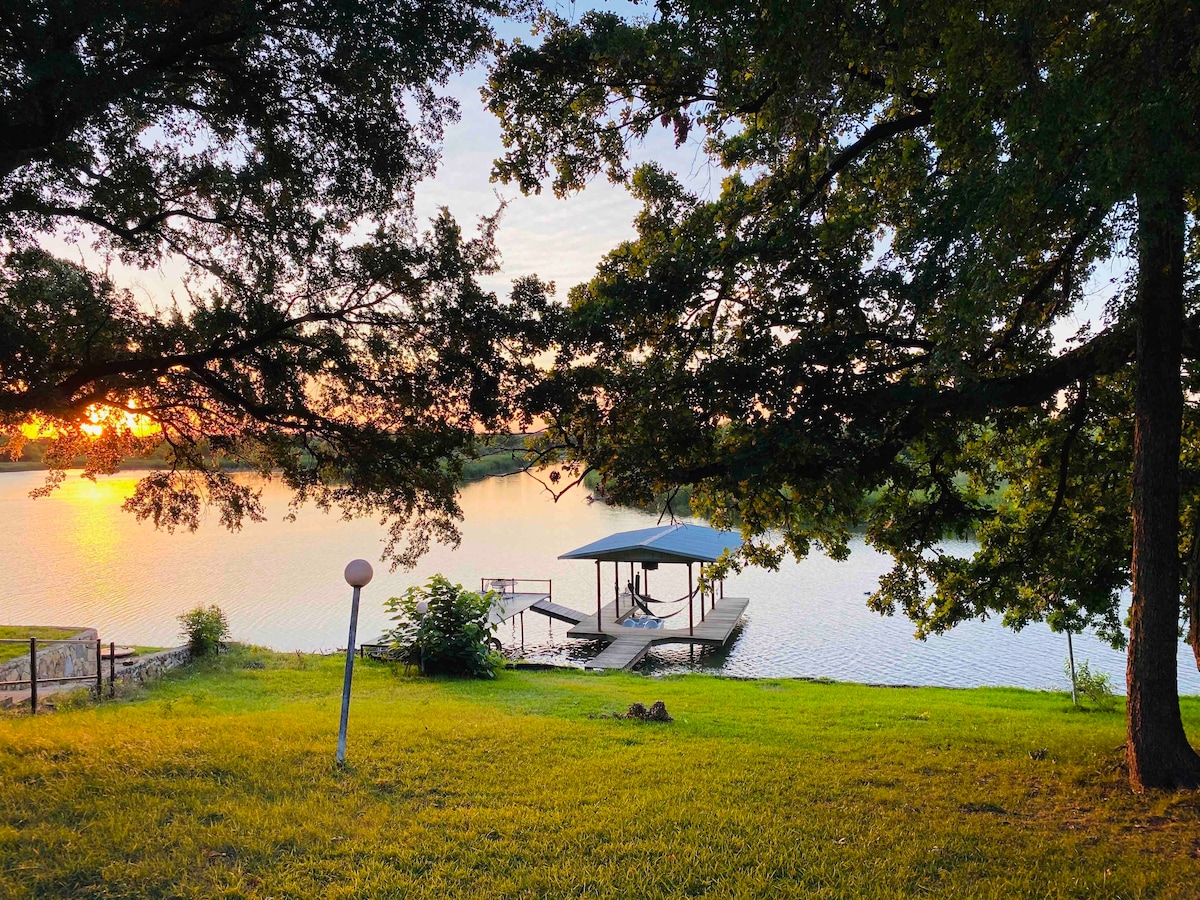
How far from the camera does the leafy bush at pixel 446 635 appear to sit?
14.6m

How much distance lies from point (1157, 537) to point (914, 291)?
114 inches

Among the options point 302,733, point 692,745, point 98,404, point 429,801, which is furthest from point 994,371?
point 98,404

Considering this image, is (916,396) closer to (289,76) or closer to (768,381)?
(768,381)

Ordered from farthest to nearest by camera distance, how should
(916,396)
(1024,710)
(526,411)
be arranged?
(1024,710), (526,411), (916,396)

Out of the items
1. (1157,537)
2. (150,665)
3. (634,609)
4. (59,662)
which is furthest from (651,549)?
(1157,537)

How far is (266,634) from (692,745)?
626 inches

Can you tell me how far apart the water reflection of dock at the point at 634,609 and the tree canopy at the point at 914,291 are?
1027 cm

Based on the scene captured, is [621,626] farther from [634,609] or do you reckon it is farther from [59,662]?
[59,662]

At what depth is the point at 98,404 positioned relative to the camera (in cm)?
748

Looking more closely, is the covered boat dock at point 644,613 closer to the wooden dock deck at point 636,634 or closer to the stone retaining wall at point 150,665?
the wooden dock deck at point 636,634

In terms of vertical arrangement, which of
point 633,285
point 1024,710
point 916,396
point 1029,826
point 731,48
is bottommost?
point 1024,710

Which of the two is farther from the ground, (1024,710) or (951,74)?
(951,74)

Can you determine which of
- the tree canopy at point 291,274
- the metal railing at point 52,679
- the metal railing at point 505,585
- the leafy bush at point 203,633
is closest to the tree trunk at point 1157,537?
the tree canopy at point 291,274

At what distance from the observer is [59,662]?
12.7m
